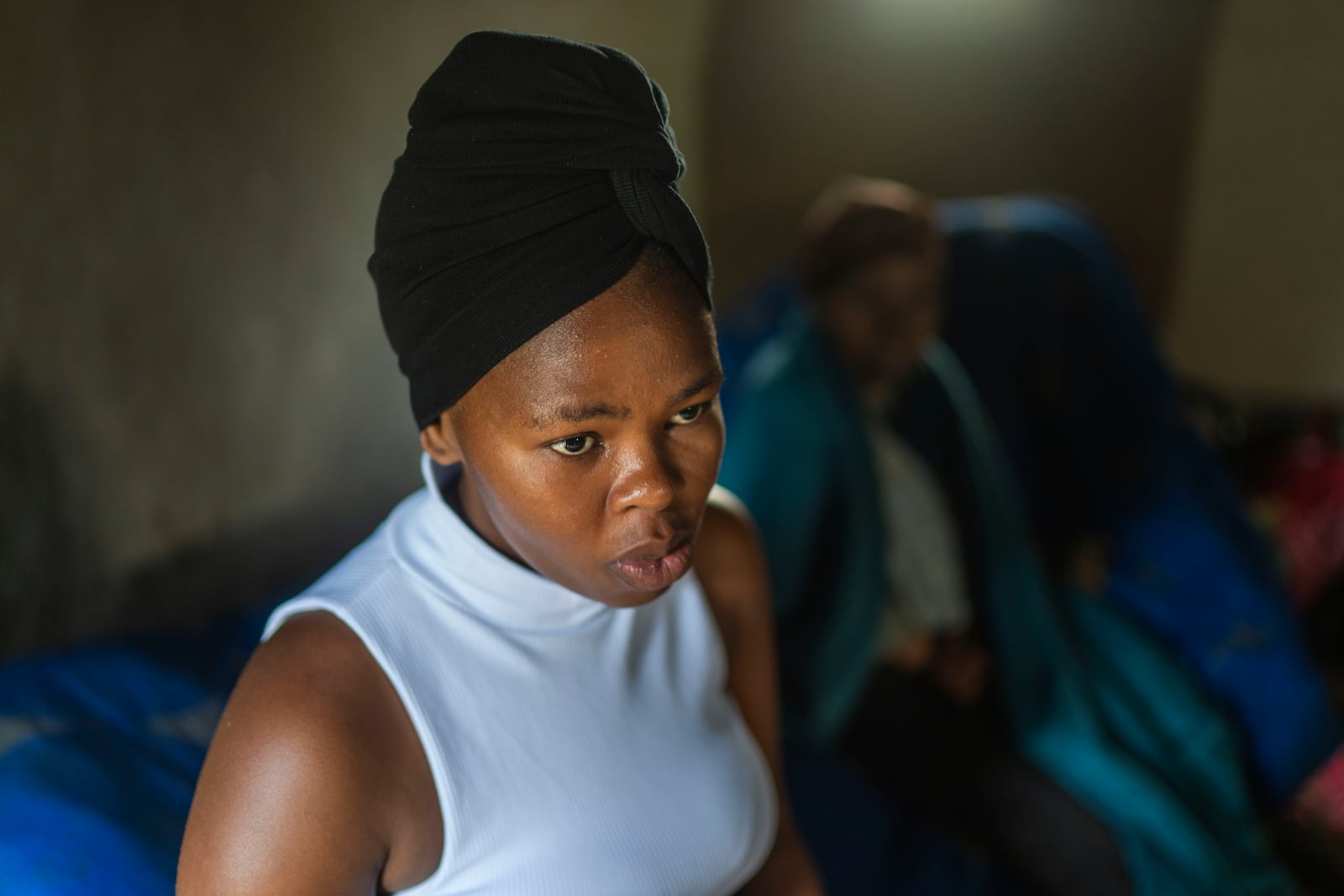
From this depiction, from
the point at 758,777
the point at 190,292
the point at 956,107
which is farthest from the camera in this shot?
the point at 956,107

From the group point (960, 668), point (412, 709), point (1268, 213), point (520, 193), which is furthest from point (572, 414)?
point (1268, 213)

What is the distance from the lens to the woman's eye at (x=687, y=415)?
63cm

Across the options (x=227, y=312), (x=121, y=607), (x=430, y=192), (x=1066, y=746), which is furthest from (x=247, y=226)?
(x=1066, y=746)

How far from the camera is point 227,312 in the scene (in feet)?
4.06

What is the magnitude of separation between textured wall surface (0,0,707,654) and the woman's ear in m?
0.28

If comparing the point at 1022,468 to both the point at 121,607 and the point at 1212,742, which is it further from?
the point at 121,607

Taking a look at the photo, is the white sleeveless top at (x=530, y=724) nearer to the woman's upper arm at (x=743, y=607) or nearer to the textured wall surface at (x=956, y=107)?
the woman's upper arm at (x=743, y=607)

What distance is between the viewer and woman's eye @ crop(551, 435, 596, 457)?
0.60 metres

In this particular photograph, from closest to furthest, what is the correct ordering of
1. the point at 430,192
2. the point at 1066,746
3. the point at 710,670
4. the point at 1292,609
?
the point at 430,192
the point at 710,670
the point at 1066,746
the point at 1292,609

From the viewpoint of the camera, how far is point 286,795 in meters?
0.60

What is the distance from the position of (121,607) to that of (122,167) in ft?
1.67

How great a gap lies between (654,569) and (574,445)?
0.10 m

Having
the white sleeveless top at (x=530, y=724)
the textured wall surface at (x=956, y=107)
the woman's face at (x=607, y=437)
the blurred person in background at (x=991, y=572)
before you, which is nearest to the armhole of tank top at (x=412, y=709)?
the white sleeveless top at (x=530, y=724)

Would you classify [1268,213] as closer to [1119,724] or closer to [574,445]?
[1119,724]
